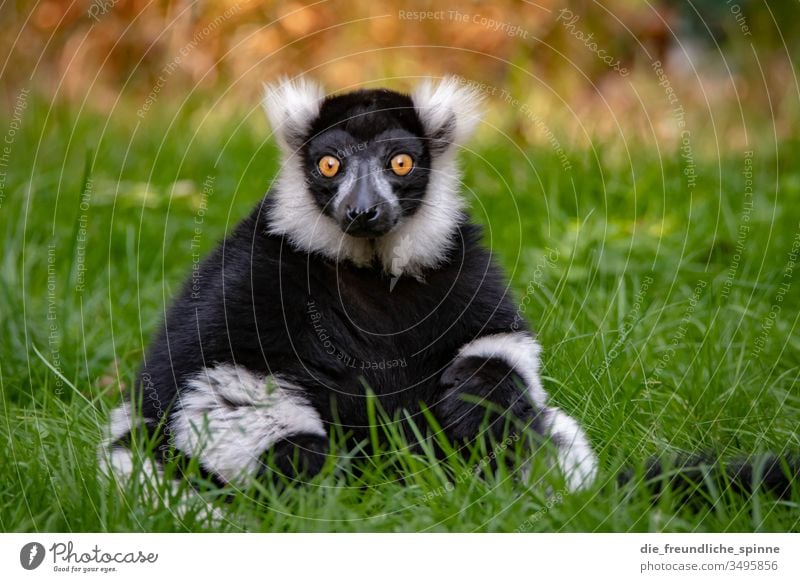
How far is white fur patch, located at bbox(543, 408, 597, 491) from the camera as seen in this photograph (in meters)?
3.11

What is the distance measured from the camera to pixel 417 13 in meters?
5.71

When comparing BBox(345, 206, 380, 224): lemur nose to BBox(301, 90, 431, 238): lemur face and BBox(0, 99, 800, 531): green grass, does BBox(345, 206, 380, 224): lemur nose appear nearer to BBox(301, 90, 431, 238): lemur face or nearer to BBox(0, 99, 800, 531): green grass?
BBox(301, 90, 431, 238): lemur face

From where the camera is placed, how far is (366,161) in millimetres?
3441

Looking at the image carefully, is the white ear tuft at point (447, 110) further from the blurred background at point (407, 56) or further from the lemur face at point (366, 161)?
the blurred background at point (407, 56)

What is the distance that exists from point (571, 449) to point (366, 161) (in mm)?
1226

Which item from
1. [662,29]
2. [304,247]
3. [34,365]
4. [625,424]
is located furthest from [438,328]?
[662,29]

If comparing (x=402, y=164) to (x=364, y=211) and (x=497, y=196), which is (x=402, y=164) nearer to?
(x=364, y=211)

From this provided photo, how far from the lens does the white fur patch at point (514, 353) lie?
339cm

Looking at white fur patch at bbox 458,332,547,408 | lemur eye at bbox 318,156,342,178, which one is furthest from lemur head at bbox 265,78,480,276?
white fur patch at bbox 458,332,547,408

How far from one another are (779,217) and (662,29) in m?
3.01

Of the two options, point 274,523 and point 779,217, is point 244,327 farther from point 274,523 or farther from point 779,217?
point 779,217
